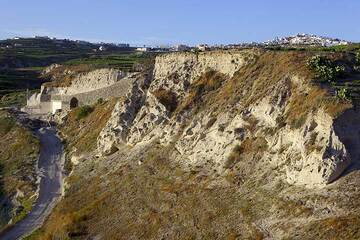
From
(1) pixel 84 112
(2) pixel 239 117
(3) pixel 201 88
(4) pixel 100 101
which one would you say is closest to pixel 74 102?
(1) pixel 84 112

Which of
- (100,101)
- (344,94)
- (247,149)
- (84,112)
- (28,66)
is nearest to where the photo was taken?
(344,94)

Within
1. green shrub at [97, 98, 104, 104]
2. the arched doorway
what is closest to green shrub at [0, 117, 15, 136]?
the arched doorway

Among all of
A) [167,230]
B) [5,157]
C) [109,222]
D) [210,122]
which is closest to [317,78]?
[210,122]

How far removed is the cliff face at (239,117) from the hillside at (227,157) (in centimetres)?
9

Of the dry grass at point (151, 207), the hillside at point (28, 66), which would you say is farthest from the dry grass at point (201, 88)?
the hillside at point (28, 66)

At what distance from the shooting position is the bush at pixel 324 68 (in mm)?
38219

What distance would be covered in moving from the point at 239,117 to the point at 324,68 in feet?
21.6

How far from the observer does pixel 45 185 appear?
171ft

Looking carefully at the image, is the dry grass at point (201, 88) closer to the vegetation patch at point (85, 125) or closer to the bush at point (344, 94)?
the vegetation patch at point (85, 125)

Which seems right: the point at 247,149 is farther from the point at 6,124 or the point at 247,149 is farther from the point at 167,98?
the point at 6,124

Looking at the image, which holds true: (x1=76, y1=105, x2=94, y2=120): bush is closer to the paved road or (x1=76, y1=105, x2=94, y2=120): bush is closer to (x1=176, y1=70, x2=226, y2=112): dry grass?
the paved road

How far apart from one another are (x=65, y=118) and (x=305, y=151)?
45.3 metres

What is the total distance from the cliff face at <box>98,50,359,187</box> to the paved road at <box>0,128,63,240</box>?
223 inches

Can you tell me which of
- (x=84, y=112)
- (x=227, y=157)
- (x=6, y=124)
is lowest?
(x=6, y=124)
